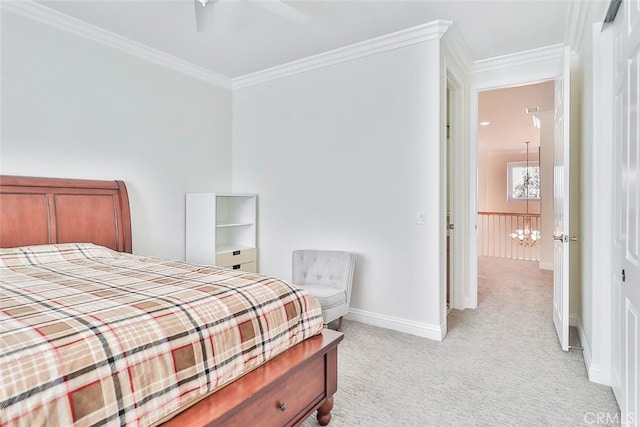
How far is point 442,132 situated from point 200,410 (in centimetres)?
269

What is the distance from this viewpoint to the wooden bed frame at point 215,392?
142cm

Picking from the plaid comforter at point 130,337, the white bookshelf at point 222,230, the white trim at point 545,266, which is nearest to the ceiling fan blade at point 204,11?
the plaid comforter at point 130,337

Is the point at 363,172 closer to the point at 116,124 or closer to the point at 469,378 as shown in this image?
the point at 469,378

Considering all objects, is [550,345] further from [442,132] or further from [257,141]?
[257,141]

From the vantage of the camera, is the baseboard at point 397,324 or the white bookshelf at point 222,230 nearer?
the baseboard at point 397,324

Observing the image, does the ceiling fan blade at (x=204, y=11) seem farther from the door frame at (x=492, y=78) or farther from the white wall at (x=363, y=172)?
the door frame at (x=492, y=78)

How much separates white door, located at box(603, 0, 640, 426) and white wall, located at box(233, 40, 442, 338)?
4.31ft

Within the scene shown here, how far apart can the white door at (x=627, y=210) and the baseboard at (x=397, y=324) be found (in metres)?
1.27

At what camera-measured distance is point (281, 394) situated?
163 cm

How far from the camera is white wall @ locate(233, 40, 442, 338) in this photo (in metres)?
3.15

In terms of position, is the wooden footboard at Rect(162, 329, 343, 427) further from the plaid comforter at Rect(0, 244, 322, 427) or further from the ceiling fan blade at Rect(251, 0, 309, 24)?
the ceiling fan blade at Rect(251, 0, 309, 24)

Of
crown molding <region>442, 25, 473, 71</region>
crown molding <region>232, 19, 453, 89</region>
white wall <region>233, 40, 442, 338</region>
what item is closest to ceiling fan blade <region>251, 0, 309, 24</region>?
crown molding <region>232, 19, 453, 89</region>

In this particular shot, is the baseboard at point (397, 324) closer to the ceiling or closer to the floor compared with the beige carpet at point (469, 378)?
closer to the ceiling

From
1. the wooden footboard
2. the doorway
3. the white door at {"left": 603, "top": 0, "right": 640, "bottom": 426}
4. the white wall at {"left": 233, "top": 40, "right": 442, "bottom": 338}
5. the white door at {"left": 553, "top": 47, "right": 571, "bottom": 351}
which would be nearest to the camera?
the wooden footboard
